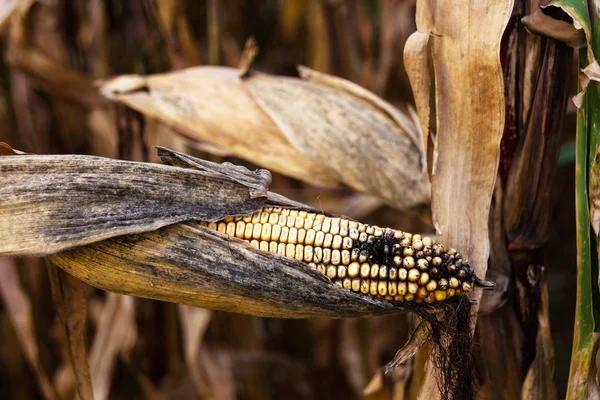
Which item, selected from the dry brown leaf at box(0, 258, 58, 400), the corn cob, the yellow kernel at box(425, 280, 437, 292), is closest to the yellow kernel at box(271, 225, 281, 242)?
the corn cob

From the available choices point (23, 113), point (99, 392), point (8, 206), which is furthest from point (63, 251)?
point (23, 113)

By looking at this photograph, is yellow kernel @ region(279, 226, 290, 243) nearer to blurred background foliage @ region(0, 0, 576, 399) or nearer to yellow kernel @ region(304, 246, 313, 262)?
yellow kernel @ region(304, 246, 313, 262)

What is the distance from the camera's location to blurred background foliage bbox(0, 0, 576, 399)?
1.96 metres

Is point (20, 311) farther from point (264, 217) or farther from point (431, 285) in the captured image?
point (431, 285)

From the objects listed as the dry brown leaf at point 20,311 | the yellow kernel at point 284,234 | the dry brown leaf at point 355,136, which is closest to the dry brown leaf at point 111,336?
the dry brown leaf at point 20,311

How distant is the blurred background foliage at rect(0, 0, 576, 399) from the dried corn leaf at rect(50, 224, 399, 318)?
0.95m

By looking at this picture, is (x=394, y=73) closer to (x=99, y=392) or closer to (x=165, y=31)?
(x=165, y=31)

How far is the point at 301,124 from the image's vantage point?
137cm

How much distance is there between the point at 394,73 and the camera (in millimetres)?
2252

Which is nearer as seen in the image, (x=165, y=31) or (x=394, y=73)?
(x=165, y=31)

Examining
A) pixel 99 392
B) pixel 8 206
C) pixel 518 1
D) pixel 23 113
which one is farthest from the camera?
pixel 23 113

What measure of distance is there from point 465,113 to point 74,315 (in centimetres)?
84

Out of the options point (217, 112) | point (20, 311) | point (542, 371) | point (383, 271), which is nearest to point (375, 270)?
point (383, 271)

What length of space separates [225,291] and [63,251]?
239mm
